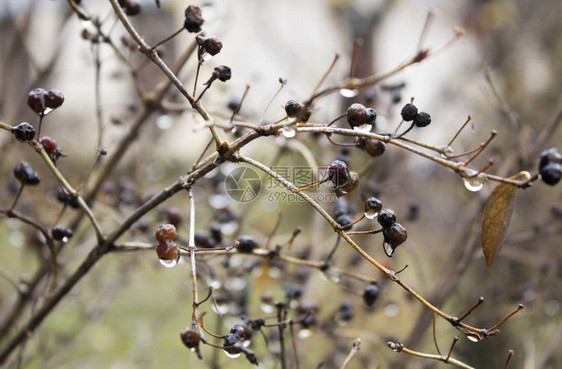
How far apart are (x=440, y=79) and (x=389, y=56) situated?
5.33ft

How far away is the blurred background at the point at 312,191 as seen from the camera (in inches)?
54.2

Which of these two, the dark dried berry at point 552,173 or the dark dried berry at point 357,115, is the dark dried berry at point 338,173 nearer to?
the dark dried berry at point 357,115

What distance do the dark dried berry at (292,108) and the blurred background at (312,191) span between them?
1.9 inches

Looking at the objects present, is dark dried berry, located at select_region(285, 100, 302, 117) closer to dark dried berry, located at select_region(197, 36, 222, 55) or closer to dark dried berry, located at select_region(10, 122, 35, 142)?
dark dried berry, located at select_region(197, 36, 222, 55)

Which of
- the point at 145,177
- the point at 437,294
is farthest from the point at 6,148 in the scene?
the point at 437,294

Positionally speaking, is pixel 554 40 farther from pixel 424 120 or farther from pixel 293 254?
pixel 424 120

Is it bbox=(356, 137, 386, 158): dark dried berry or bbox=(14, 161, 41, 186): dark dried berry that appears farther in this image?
bbox=(14, 161, 41, 186): dark dried berry

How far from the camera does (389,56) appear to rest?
5824 mm

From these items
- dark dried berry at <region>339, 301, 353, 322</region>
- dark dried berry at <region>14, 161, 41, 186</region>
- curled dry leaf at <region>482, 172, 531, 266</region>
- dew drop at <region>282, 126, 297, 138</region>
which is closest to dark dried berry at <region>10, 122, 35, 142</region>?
dark dried berry at <region>14, 161, 41, 186</region>

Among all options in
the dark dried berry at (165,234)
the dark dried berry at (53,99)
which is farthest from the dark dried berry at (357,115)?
the dark dried berry at (53,99)

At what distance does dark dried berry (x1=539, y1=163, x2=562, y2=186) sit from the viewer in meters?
0.63

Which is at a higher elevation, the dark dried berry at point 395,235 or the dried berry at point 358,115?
the dried berry at point 358,115

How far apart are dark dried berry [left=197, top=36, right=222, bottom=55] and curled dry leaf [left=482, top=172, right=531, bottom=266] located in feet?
1.59

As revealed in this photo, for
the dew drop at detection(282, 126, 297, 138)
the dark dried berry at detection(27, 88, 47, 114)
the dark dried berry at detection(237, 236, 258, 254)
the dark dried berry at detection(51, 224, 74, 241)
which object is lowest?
the dark dried berry at detection(51, 224, 74, 241)
